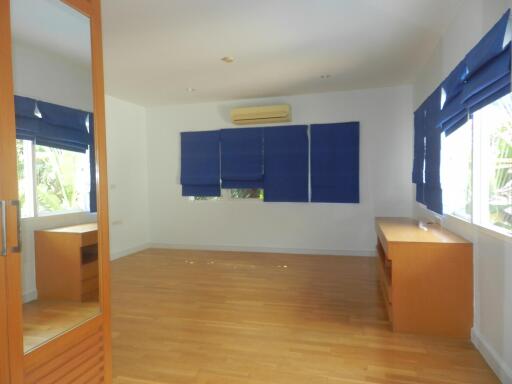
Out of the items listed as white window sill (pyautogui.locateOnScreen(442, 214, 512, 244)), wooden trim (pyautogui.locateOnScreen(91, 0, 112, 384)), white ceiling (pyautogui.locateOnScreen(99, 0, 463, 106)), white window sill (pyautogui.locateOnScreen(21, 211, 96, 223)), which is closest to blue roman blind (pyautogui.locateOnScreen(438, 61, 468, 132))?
white ceiling (pyautogui.locateOnScreen(99, 0, 463, 106))

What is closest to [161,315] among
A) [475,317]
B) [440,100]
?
[475,317]

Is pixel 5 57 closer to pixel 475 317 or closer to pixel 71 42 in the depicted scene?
pixel 71 42

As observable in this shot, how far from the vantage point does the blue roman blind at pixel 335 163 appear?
529 centimetres

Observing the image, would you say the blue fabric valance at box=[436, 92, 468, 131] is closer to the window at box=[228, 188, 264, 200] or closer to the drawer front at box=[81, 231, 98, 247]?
the drawer front at box=[81, 231, 98, 247]

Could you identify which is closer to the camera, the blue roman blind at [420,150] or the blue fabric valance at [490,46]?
the blue fabric valance at [490,46]

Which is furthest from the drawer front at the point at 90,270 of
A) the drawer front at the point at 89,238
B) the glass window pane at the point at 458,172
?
the glass window pane at the point at 458,172

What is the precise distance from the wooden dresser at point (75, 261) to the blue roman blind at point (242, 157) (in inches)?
155

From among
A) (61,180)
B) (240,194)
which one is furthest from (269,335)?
(240,194)

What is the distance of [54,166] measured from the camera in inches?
73.0

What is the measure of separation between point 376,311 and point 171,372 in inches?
79.6

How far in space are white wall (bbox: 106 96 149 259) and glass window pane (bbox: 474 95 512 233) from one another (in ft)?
16.4

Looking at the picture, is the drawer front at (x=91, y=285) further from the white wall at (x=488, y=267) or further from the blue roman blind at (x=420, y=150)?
the blue roman blind at (x=420, y=150)

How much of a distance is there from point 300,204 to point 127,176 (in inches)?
122

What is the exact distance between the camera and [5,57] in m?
1.42
